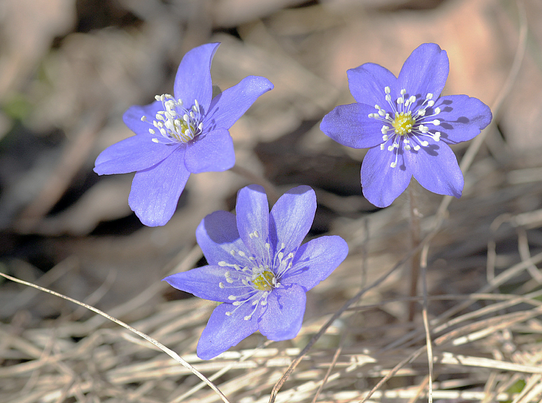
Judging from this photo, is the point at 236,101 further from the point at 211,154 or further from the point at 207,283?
the point at 207,283

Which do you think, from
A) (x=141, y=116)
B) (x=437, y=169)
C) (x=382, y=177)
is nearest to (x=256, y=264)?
(x=382, y=177)

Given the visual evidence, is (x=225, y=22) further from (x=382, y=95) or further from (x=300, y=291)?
(x=300, y=291)

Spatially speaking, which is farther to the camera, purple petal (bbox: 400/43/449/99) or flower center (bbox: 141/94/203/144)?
flower center (bbox: 141/94/203/144)

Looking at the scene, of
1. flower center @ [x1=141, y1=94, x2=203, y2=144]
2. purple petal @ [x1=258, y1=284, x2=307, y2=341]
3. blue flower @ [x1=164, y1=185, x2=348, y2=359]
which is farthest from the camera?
flower center @ [x1=141, y1=94, x2=203, y2=144]

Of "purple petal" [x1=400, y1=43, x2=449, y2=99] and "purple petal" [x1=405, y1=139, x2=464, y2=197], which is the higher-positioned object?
"purple petal" [x1=400, y1=43, x2=449, y2=99]

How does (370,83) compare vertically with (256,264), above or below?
above

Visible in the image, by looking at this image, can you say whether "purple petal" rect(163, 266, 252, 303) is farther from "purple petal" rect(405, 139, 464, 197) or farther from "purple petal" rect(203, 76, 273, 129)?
"purple petal" rect(405, 139, 464, 197)

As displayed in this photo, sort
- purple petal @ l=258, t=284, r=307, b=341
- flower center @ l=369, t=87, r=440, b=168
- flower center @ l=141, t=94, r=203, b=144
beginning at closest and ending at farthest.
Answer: purple petal @ l=258, t=284, r=307, b=341 < flower center @ l=369, t=87, r=440, b=168 < flower center @ l=141, t=94, r=203, b=144

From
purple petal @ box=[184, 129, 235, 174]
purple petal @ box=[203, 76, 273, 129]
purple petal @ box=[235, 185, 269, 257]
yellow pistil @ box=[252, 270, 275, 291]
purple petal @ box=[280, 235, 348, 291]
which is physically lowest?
yellow pistil @ box=[252, 270, 275, 291]

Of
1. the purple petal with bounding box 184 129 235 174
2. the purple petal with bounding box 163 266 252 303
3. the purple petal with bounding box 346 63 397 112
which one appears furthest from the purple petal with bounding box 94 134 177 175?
the purple petal with bounding box 346 63 397 112
